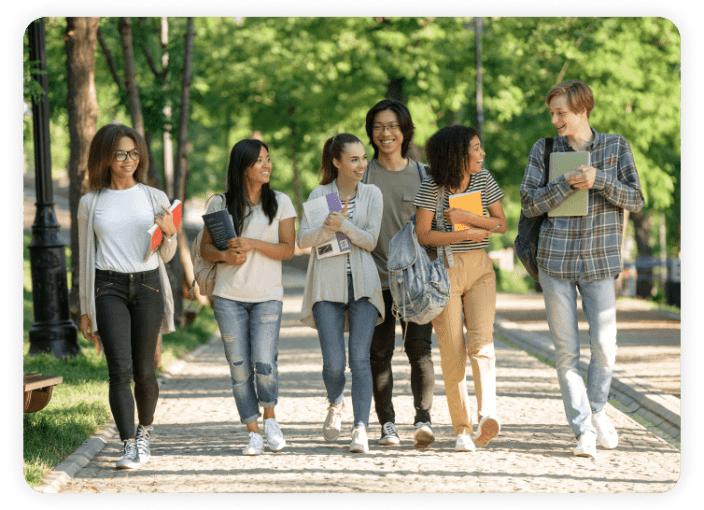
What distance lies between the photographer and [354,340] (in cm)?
608

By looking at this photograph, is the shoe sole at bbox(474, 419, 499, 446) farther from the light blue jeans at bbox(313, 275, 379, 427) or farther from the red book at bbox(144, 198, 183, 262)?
the red book at bbox(144, 198, 183, 262)

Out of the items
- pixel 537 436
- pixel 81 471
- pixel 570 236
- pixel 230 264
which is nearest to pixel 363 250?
pixel 230 264

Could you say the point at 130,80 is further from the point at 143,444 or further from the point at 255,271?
the point at 143,444

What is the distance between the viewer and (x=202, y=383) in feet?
32.2

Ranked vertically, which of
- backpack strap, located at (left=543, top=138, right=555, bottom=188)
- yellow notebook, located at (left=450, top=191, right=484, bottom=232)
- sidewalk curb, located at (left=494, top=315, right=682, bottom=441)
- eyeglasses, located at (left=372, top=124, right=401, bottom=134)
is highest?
eyeglasses, located at (left=372, top=124, right=401, bottom=134)

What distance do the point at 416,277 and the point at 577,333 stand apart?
3.59ft

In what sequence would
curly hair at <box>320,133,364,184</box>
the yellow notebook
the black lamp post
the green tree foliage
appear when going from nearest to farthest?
the yellow notebook, curly hair at <box>320,133,364,184</box>, the black lamp post, the green tree foliage

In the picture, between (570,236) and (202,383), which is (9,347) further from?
(202,383)

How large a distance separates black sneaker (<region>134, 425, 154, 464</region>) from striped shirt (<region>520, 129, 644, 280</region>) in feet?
9.12

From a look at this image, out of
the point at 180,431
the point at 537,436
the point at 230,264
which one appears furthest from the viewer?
the point at 180,431

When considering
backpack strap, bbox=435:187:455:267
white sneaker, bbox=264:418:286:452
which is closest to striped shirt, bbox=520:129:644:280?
backpack strap, bbox=435:187:455:267

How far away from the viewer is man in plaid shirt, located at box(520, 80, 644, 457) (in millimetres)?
5797

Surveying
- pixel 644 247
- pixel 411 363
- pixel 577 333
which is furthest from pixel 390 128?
pixel 644 247

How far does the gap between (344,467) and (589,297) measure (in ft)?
6.18
